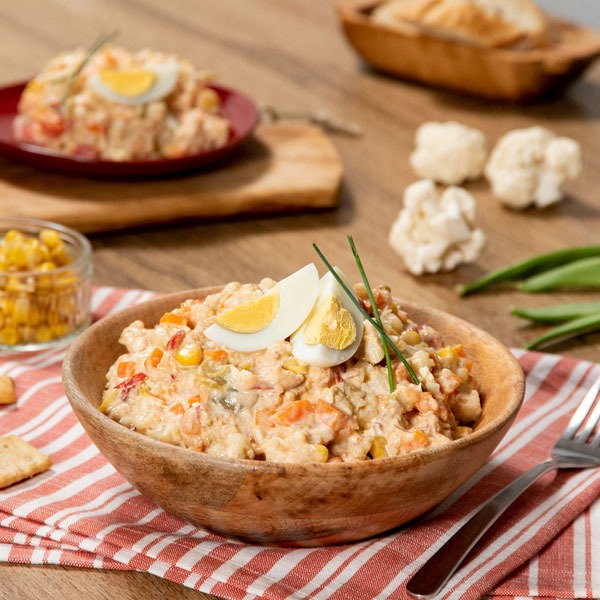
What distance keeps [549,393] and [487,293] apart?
1.67 ft

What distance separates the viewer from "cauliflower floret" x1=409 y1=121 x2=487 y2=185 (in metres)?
3.02

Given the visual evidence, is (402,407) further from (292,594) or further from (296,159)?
(296,159)

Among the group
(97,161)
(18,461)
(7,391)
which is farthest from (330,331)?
(97,161)

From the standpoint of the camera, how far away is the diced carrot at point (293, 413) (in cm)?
140

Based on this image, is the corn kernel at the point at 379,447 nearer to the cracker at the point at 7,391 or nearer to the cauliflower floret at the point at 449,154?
the cracker at the point at 7,391

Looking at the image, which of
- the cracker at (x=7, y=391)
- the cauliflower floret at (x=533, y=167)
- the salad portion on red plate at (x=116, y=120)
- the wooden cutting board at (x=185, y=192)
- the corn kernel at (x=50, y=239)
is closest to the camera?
the cracker at (x=7, y=391)

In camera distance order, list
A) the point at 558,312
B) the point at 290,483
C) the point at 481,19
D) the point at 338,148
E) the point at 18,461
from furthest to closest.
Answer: the point at 481,19
the point at 338,148
the point at 558,312
the point at 18,461
the point at 290,483

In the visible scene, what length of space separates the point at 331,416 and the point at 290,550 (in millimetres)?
211

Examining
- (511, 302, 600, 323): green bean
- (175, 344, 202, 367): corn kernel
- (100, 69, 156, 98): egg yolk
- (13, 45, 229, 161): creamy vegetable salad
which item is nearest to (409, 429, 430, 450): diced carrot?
(175, 344, 202, 367): corn kernel

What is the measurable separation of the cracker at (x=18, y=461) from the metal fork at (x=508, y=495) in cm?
62

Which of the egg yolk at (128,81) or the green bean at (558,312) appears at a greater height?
the egg yolk at (128,81)

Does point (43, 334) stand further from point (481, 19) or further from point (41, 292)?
point (481, 19)

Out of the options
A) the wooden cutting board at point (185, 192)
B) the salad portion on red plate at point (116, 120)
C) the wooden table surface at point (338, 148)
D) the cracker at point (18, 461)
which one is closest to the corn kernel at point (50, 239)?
the wooden table surface at point (338, 148)

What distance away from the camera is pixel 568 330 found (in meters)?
2.24
